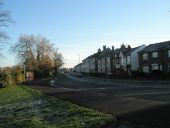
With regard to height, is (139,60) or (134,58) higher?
(134,58)

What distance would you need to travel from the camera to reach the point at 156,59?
71938 mm

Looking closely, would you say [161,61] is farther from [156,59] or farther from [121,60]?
[121,60]

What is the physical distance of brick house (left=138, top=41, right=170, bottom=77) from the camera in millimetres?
68500

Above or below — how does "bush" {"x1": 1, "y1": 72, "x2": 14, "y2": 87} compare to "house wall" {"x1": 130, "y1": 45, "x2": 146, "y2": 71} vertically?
below

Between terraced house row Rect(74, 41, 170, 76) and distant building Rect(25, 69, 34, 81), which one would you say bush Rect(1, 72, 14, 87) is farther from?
distant building Rect(25, 69, 34, 81)

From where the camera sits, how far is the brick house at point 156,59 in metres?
68.5

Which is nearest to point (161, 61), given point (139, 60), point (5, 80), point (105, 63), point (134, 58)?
point (139, 60)

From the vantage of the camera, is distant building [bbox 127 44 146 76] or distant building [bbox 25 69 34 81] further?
distant building [bbox 25 69 34 81]

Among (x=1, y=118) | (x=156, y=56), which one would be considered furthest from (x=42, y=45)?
(x=1, y=118)

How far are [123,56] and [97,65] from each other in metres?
41.3

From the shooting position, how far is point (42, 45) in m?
115

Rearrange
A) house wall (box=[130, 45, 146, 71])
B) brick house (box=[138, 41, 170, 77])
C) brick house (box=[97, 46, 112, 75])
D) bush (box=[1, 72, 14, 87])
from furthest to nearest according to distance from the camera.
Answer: brick house (box=[97, 46, 112, 75]) → house wall (box=[130, 45, 146, 71]) → brick house (box=[138, 41, 170, 77]) → bush (box=[1, 72, 14, 87])

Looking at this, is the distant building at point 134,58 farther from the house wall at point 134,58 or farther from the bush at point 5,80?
the bush at point 5,80

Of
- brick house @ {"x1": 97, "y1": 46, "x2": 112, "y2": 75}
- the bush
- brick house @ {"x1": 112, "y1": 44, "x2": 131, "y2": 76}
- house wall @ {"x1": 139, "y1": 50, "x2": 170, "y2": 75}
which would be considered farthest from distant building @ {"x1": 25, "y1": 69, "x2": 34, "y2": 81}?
the bush
